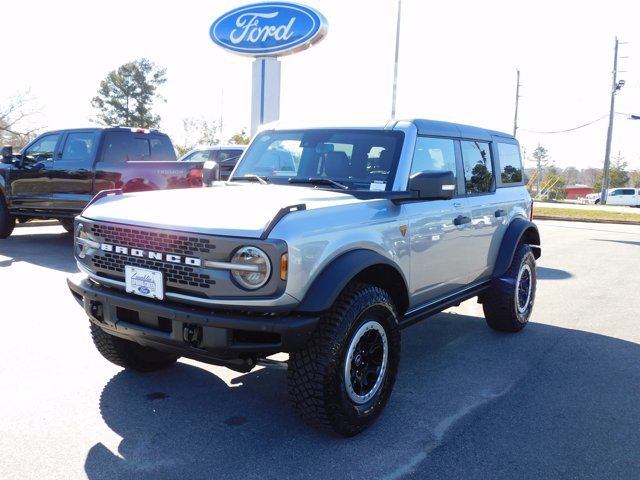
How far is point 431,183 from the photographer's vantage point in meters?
3.68

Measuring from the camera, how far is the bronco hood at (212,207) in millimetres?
2992

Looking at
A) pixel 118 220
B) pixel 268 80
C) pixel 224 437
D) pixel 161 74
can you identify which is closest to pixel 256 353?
pixel 224 437

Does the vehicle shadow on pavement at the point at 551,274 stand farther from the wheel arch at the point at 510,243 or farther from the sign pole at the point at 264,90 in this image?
the sign pole at the point at 264,90

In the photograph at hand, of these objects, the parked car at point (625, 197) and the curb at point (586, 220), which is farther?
the parked car at point (625, 197)

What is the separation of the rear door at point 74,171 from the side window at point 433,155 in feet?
21.7

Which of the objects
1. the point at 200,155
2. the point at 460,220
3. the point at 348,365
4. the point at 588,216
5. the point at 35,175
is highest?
the point at 200,155

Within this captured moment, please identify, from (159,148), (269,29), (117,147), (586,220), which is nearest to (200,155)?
(159,148)

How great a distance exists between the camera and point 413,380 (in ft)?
14.0

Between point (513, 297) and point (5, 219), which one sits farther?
point (5, 219)

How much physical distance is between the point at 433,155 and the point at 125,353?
108 inches

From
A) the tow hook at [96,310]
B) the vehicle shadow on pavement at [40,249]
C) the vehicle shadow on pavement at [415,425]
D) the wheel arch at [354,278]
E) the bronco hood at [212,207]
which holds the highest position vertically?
the bronco hood at [212,207]

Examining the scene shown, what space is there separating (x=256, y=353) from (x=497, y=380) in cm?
220

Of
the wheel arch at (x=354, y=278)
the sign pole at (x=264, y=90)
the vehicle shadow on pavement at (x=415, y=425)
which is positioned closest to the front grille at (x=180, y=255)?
the wheel arch at (x=354, y=278)

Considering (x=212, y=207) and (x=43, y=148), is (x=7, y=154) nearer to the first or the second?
(x=43, y=148)
